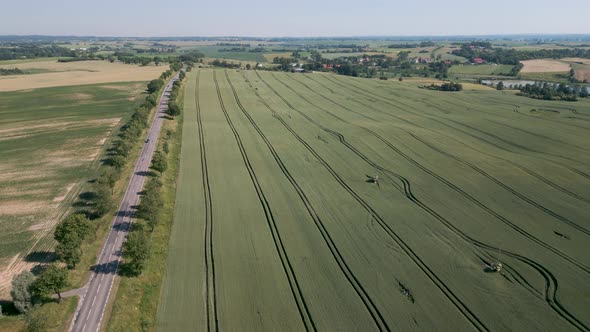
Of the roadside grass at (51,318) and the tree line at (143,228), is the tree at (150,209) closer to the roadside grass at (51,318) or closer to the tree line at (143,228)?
the tree line at (143,228)

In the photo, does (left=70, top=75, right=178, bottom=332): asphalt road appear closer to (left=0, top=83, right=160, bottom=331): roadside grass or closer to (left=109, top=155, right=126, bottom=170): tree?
(left=0, top=83, right=160, bottom=331): roadside grass

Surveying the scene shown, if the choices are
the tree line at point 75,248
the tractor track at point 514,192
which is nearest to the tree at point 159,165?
the tree line at point 75,248

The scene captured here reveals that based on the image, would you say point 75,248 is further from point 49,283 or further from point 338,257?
point 338,257

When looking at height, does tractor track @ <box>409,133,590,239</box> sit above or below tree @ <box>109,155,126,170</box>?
below

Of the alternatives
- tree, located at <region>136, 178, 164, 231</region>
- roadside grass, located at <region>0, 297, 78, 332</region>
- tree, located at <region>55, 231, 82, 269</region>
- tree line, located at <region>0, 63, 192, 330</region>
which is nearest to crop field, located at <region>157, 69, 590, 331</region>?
tree, located at <region>136, 178, 164, 231</region>

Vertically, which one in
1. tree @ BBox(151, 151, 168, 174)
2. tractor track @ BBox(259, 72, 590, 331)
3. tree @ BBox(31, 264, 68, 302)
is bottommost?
tractor track @ BBox(259, 72, 590, 331)

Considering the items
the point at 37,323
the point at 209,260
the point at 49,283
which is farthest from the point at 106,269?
the point at 209,260

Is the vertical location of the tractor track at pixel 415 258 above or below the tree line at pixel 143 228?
below
